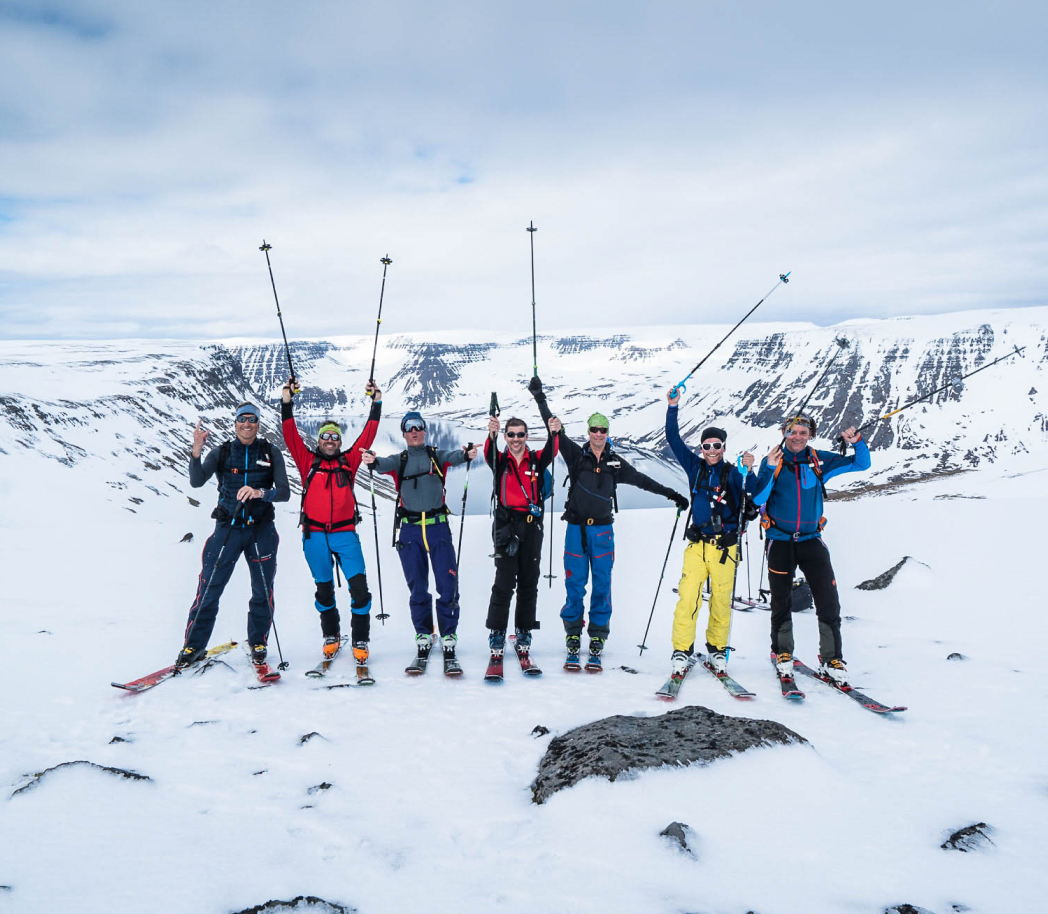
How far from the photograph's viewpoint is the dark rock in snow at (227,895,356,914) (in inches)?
130

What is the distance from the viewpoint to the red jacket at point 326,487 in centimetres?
777

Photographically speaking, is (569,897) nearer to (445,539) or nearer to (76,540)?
(445,539)

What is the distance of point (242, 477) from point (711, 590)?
21.2ft

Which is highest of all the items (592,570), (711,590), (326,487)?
(326,487)

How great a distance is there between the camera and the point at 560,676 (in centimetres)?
768

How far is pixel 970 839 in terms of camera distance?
395 cm

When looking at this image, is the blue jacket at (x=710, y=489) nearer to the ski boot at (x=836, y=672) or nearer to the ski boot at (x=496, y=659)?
the ski boot at (x=836, y=672)

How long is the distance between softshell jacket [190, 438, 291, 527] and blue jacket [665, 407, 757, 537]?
529cm

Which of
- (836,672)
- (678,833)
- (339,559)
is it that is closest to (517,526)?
(339,559)

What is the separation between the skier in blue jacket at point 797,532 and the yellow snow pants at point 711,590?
21.4 inches

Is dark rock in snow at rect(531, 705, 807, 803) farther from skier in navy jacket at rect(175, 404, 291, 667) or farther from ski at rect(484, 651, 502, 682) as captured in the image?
skier in navy jacket at rect(175, 404, 291, 667)

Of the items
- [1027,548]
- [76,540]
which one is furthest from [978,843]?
[76,540]

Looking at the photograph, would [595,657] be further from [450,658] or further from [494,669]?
[450,658]

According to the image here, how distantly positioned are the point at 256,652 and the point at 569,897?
5707 millimetres
